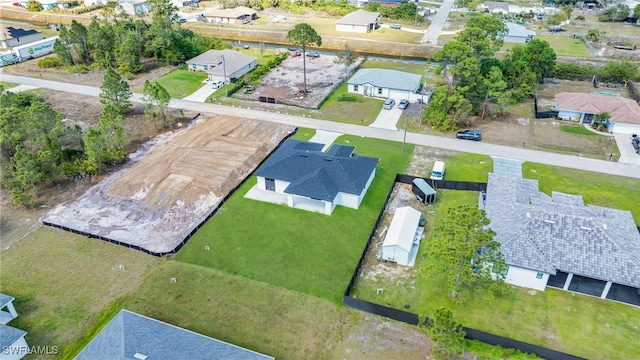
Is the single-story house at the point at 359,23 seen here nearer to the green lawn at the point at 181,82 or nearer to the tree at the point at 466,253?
the green lawn at the point at 181,82

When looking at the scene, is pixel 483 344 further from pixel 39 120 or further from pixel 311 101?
pixel 39 120

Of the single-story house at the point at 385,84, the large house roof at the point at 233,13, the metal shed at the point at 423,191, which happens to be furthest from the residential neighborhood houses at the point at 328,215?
the large house roof at the point at 233,13

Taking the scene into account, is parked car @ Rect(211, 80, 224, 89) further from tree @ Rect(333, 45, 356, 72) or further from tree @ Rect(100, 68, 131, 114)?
tree @ Rect(333, 45, 356, 72)

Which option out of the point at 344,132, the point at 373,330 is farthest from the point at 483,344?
the point at 344,132

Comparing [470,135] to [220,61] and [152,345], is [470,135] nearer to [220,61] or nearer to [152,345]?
[152,345]

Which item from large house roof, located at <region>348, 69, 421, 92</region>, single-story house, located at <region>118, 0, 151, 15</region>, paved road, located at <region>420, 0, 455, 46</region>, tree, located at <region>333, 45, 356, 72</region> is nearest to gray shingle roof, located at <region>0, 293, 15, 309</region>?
large house roof, located at <region>348, 69, 421, 92</region>
